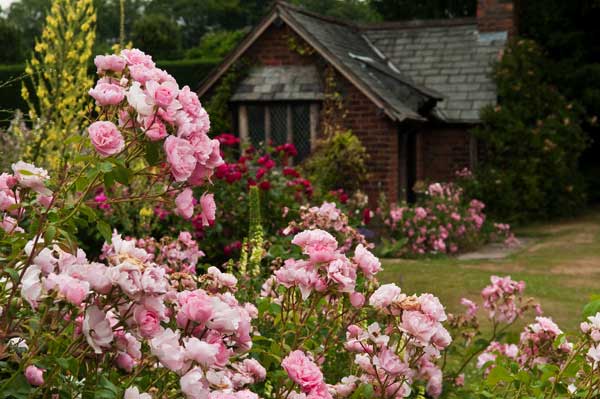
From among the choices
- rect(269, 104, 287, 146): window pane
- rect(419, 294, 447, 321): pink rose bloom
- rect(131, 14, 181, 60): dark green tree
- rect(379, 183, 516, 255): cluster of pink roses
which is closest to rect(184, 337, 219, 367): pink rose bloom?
rect(419, 294, 447, 321): pink rose bloom

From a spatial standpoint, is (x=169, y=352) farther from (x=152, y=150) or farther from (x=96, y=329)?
(x=152, y=150)

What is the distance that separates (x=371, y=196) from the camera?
15.8m

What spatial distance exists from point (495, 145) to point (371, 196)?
11.8 feet

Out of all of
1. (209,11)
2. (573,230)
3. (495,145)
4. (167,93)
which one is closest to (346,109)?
(495,145)

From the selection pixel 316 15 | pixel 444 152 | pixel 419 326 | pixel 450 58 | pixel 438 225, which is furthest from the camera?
pixel 450 58

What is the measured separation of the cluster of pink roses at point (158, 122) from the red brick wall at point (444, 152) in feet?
54.0

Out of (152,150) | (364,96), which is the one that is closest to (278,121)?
(364,96)

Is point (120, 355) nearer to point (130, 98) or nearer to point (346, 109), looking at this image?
point (130, 98)

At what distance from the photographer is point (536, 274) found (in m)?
11.5

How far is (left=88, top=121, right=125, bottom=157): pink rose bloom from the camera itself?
6.62 feet

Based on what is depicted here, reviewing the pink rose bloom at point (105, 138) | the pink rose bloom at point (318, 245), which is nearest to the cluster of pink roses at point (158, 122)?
the pink rose bloom at point (105, 138)

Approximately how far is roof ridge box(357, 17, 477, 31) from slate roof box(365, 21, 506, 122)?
3cm

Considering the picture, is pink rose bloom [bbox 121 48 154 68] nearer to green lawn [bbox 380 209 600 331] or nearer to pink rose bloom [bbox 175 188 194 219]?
pink rose bloom [bbox 175 188 194 219]

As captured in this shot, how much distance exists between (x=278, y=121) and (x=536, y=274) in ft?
20.9
